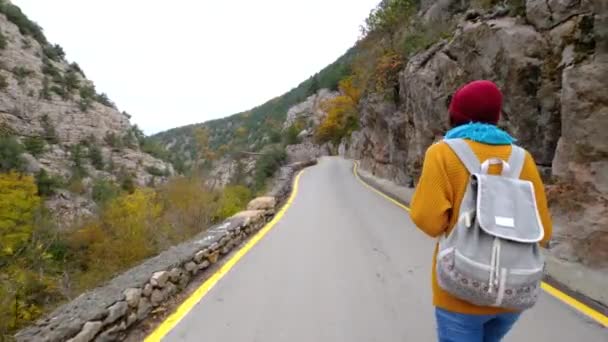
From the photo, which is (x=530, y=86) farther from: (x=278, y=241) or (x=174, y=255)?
(x=174, y=255)

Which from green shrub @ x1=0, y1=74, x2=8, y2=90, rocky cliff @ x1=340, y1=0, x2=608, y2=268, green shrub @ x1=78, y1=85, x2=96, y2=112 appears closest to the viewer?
rocky cliff @ x1=340, y1=0, x2=608, y2=268

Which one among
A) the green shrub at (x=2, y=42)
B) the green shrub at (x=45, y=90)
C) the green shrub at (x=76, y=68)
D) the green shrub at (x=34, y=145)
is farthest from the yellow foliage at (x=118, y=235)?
the green shrub at (x=76, y=68)

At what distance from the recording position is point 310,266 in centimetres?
677

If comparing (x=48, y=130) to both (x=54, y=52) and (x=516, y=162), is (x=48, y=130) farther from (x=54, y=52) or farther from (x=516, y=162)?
(x=516, y=162)

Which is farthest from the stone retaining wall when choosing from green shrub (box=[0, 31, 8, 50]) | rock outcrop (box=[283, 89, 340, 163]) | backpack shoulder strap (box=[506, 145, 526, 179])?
rock outcrop (box=[283, 89, 340, 163])

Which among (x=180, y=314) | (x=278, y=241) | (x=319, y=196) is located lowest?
(x=319, y=196)


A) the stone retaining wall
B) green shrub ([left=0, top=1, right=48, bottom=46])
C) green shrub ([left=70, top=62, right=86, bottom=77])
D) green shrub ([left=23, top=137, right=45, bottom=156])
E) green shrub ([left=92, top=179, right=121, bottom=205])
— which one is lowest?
green shrub ([left=92, top=179, right=121, bottom=205])

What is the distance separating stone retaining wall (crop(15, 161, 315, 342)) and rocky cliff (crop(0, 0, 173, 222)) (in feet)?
118

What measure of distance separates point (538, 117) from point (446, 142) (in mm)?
7390

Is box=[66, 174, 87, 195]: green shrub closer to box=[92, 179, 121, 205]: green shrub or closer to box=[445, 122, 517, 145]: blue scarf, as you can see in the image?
box=[92, 179, 121, 205]: green shrub

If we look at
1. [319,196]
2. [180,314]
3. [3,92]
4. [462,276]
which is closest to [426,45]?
[319,196]

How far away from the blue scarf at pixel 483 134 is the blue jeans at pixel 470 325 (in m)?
0.84

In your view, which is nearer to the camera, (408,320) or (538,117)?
(408,320)

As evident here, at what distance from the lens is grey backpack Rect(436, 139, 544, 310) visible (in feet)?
6.07
